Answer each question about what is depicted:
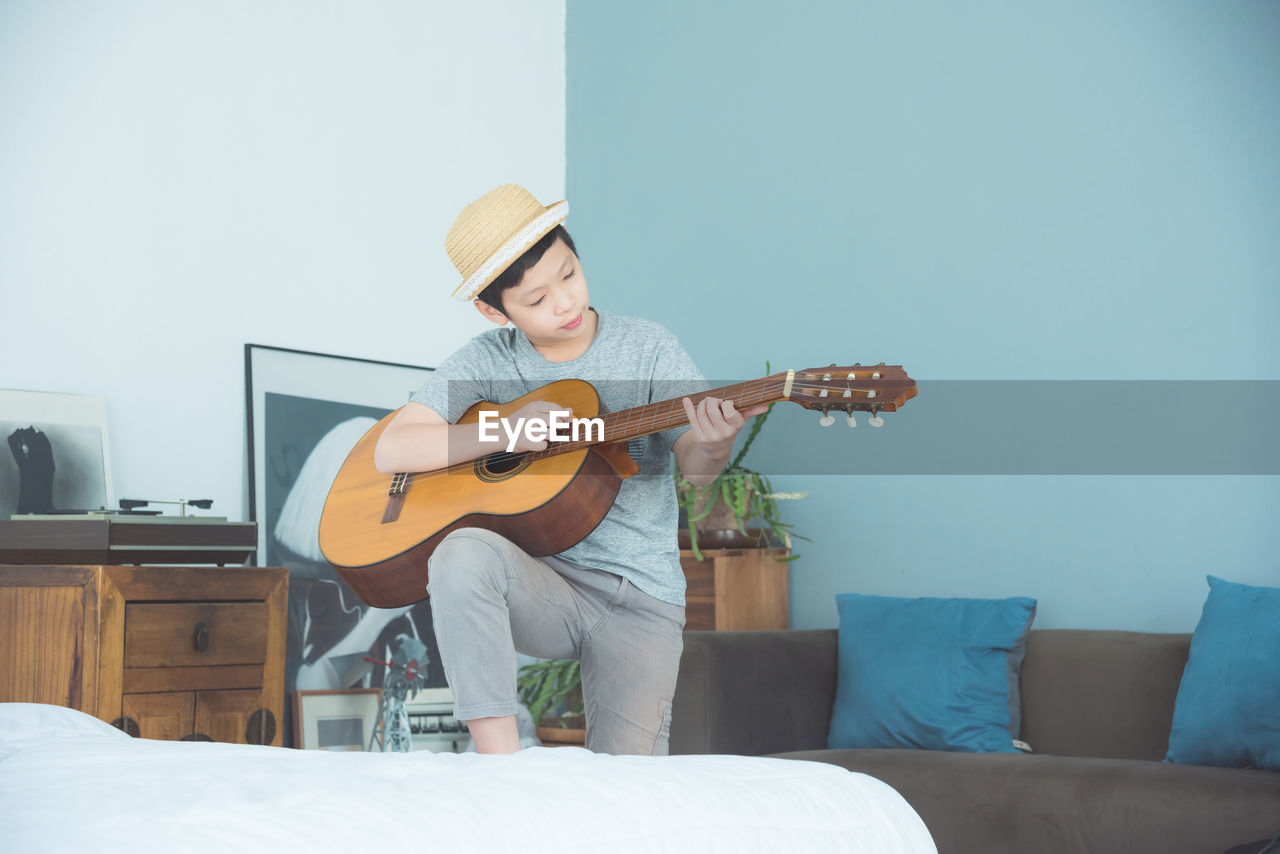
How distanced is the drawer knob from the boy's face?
36.2 inches

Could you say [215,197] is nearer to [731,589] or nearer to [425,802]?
[731,589]

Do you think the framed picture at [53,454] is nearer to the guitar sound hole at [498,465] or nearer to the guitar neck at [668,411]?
the guitar sound hole at [498,465]

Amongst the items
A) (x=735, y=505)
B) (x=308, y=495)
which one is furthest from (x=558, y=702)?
(x=308, y=495)

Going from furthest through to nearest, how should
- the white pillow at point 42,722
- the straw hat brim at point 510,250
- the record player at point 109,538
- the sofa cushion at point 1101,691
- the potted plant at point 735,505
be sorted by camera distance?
1. the potted plant at point 735,505
2. the sofa cushion at point 1101,691
3. the record player at point 109,538
4. the straw hat brim at point 510,250
5. the white pillow at point 42,722

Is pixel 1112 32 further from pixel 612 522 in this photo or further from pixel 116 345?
pixel 116 345

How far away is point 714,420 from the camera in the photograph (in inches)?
66.1

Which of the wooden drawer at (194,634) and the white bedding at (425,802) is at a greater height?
the white bedding at (425,802)

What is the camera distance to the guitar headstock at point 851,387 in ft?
5.58

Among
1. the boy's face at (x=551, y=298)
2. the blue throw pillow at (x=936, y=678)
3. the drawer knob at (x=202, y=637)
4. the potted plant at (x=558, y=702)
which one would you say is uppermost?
the boy's face at (x=551, y=298)

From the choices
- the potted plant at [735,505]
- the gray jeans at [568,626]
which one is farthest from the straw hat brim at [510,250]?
the potted plant at [735,505]

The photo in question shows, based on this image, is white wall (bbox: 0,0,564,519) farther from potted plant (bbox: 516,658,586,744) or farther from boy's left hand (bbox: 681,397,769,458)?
boy's left hand (bbox: 681,397,769,458)

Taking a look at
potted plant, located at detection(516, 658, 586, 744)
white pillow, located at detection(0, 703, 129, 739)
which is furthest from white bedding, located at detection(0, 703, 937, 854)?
potted plant, located at detection(516, 658, 586, 744)

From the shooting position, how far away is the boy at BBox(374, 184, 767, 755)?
1.64 metres

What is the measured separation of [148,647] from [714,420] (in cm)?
120
